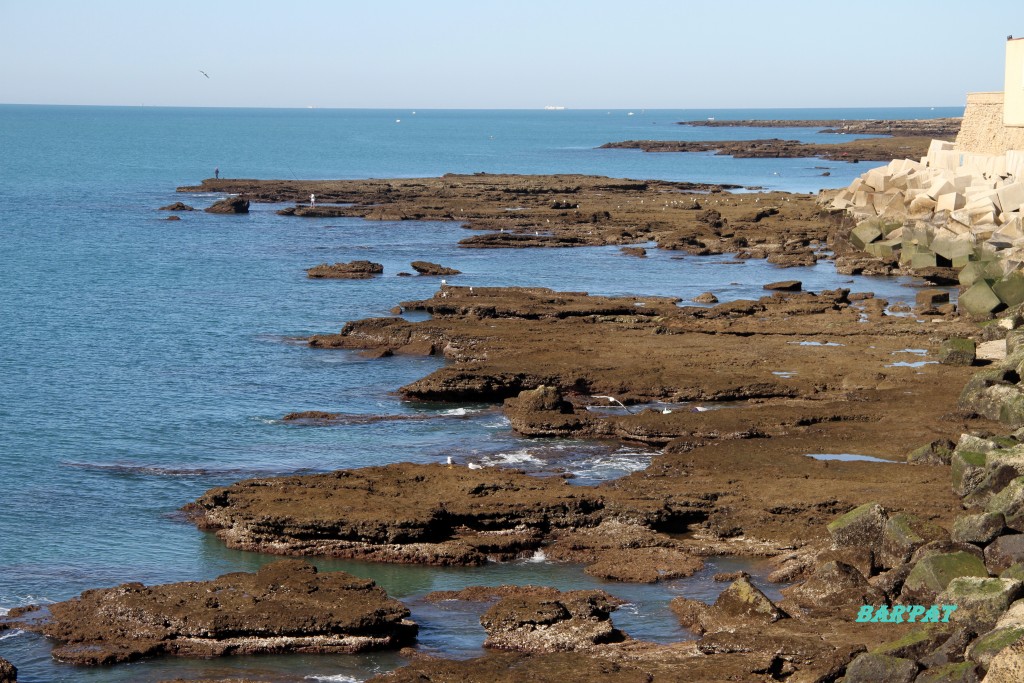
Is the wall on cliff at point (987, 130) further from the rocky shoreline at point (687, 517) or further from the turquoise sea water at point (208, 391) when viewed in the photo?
the rocky shoreline at point (687, 517)

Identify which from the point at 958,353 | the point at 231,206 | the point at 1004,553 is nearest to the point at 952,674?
the point at 1004,553

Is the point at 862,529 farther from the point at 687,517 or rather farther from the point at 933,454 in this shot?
the point at 933,454

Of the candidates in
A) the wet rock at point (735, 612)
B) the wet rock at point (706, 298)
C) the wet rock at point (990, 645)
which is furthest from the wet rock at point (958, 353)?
the wet rock at point (990, 645)

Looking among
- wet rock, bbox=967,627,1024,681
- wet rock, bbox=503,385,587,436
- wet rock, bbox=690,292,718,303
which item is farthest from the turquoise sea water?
wet rock, bbox=967,627,1024,681

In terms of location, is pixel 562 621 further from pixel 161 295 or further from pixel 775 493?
pixel 161 295

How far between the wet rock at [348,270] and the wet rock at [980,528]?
112ft

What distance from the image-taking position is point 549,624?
1543cm

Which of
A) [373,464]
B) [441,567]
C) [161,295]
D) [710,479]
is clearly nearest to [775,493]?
[710,479]

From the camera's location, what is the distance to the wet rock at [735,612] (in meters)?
15.3

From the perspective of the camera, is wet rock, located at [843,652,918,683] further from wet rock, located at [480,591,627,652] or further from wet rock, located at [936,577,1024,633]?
wet rock, located at [480,591,627,652]

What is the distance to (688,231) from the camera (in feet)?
199

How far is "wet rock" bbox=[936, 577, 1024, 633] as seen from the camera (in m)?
13.7

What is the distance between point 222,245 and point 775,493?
147 ft

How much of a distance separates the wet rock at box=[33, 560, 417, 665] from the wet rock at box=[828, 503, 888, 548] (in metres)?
6.39
